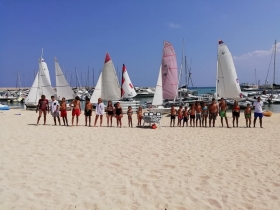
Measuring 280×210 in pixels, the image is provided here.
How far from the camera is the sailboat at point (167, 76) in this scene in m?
20.2

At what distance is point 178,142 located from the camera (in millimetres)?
9031

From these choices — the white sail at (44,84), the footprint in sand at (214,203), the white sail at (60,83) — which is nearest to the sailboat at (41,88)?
the white sail at (44,84)

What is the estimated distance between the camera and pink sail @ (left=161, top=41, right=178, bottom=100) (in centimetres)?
2017

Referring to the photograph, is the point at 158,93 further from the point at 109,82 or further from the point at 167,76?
the point at 109,82

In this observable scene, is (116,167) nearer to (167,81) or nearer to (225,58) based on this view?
(167,81)

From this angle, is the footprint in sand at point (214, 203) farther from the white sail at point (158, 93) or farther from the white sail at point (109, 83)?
the white sail at point (109, 83)

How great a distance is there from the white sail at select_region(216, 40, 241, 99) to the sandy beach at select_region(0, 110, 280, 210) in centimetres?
1400

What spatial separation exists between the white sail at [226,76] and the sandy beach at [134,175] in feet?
45.9

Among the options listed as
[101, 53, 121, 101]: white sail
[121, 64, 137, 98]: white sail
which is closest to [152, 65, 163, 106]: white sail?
[121, 64, 137, 98]: white sail

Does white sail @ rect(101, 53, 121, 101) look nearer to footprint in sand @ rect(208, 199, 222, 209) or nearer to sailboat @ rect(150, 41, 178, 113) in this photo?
sailboat @ rect(150, 41, 178, 113)

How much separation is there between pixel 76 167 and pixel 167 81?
15.7 meters

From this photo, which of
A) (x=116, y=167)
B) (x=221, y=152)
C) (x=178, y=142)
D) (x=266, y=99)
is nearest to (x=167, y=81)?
(x=178, y=142)

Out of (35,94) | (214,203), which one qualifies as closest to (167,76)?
(35,94)

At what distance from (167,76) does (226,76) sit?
5102mm
